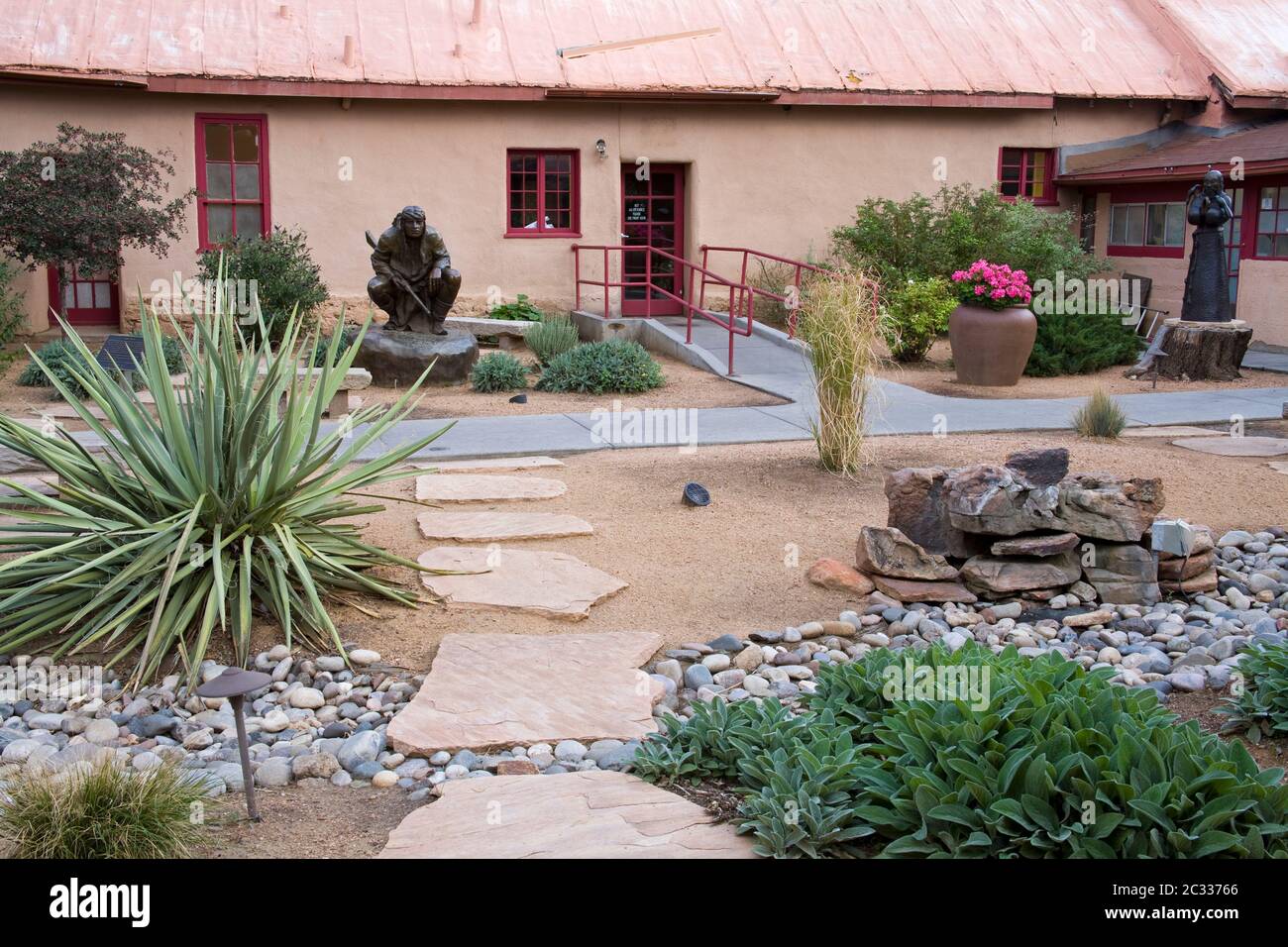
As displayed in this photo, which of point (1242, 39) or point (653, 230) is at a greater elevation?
point (1242, 39)

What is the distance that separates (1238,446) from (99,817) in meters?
8.83

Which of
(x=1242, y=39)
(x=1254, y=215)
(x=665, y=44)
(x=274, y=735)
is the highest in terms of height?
(x=1242, y=39)

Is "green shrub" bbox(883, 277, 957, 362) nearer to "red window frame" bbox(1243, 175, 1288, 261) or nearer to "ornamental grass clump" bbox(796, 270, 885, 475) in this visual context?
"red window frame" bbox(1243, 175, 1288, 261)

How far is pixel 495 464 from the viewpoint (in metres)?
9.11

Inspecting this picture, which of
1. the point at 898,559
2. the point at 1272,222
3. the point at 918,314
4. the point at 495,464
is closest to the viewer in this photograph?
the point at 898,559

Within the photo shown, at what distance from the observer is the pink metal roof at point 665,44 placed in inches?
645

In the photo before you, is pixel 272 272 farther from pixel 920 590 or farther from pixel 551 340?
pixel 920 590

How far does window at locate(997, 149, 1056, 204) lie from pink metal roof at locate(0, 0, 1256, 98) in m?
1.21

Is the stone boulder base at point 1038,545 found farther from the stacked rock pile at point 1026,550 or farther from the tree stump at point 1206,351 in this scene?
the tree stump at point 1206,351

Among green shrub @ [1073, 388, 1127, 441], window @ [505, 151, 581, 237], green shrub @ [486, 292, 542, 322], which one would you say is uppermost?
window @ [505, 151, 581, 237]

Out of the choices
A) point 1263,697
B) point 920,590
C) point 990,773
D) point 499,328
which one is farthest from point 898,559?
point 499,328

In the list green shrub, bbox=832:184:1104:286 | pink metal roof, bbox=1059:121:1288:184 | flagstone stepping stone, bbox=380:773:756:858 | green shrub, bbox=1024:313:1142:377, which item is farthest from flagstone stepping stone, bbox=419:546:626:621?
pink metal roof, bbox=1059:121:1288:184

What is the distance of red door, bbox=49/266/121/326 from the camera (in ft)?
55.8

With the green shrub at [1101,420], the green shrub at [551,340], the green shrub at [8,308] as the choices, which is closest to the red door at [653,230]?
the green shrub at [551,340]
